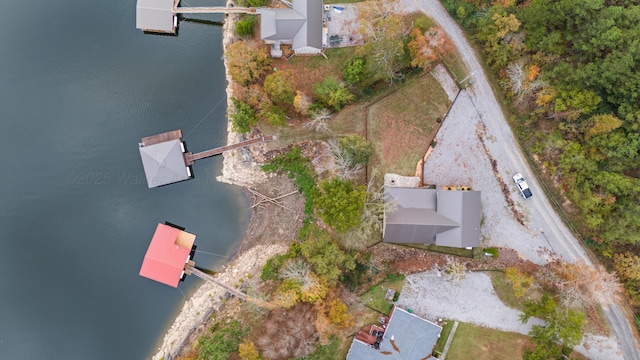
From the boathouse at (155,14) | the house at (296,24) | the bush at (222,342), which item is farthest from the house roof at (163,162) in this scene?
the bush at (222,342)

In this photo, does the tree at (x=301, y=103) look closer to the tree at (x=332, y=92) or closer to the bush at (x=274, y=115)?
the tree at (x=332, y=92)

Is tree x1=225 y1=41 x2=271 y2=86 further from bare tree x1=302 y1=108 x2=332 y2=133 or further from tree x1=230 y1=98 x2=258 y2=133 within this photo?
bare tree x1=302 y1=108 x2=332 y2=133

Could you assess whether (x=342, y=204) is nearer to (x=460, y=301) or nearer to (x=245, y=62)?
(x=460, y=301)

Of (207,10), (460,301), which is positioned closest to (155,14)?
Answer: (207,10)

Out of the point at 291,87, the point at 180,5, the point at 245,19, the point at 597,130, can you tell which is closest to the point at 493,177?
the point at 597,130

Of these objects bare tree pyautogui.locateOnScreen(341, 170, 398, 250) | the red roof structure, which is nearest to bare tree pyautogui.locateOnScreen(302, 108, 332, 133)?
bare tree pyautogui.locateOnScreen(341, 170, 398, 250)
